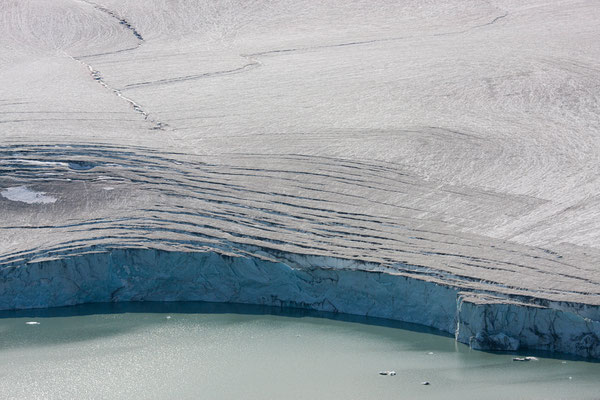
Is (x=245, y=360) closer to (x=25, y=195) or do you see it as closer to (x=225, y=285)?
(x=225, y=285)

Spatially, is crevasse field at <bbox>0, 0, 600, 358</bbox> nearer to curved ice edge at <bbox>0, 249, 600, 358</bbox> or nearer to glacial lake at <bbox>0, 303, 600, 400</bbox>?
curved ice edge at <bbox>0, 249, 600, 358</bbox>

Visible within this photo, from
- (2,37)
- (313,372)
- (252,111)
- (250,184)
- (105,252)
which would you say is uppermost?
(2,37)

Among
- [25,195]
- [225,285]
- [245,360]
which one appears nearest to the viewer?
[245,360]

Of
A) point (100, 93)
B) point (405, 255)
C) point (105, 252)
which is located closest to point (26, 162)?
point (105, 252)

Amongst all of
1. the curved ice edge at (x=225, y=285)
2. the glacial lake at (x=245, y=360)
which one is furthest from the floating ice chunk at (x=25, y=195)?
the glacial lake at (x=245, y=360)

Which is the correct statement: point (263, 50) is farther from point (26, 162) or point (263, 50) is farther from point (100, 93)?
point (26, 162)

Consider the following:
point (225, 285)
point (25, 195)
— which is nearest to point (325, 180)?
point (225, 285)

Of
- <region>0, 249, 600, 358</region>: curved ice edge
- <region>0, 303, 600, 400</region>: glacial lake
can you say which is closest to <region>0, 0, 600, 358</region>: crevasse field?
<region>0, 249, 600, 358</region>: curved ice edge
